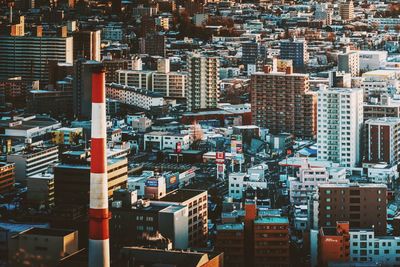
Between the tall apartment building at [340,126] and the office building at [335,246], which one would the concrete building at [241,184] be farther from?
the office building at [335,246]

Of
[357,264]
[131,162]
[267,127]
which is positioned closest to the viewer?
[357,264]

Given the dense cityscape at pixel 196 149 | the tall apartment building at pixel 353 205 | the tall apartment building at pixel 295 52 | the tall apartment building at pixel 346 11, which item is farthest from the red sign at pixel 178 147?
the tall apartment building at pixel 346 11

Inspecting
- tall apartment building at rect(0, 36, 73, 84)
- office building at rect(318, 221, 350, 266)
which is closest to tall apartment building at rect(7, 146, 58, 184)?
office building at rect(318, 221, 350, 266)

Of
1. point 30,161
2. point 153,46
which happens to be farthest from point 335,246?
point 153,46

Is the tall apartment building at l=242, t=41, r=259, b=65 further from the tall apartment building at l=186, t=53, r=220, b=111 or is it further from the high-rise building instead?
the high-rise building

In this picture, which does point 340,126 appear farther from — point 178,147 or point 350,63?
point 350,63

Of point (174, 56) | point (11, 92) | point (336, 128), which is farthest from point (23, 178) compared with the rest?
point (174, 56)

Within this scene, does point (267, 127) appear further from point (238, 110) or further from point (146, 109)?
point (146, 109)
